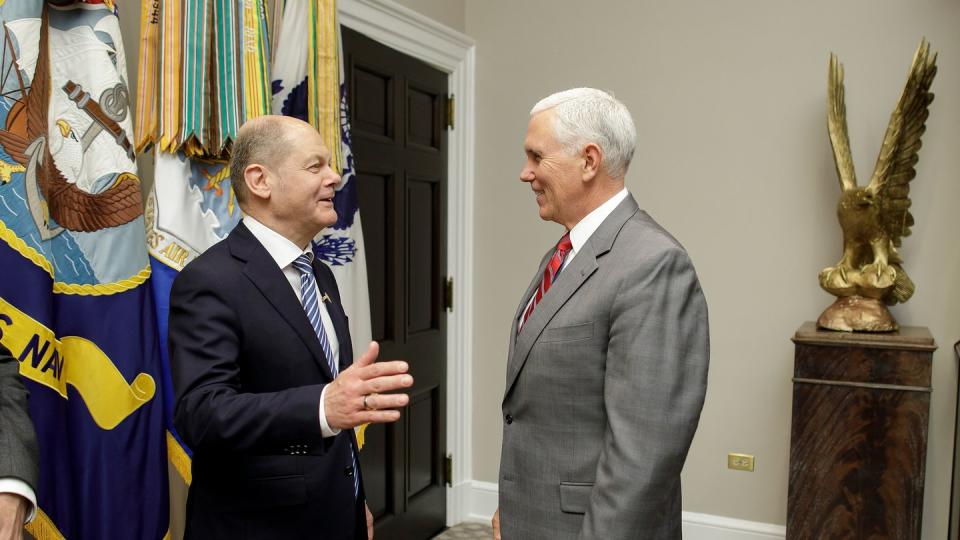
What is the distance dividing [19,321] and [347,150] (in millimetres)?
1190

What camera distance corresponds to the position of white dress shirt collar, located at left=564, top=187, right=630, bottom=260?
154 cm

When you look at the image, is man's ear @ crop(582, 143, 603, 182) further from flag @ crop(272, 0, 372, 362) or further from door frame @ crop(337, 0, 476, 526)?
door frame @ crop(337, 0, 476, 526)

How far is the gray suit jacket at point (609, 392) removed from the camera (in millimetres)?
1348

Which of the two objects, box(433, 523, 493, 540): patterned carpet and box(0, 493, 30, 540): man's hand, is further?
box(433, 523, 493, 540): patterned carpet

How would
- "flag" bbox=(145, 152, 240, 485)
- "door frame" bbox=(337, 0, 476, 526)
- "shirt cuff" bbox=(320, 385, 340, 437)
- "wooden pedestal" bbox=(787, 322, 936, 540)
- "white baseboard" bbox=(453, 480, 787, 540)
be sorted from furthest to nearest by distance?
"door frame" bbox=(337, 0, 476, 526)
"white baseboard" bbox=(453, 480, 787, 540)
"wooden pedestal" bbox=(787, 322, 936, 540)
"flag" bbox=(145, 152, 240, 485)
"shirt cuff" bbox=(320, 385, 340, 437)

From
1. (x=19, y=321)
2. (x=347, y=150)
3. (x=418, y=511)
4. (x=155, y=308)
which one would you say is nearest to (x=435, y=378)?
(x=418, y=511)

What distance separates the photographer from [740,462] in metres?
3.32

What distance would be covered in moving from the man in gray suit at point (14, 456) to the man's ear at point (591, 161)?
1.02 meters

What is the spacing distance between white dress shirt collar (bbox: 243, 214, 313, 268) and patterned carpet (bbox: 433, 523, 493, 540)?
7.73 ft

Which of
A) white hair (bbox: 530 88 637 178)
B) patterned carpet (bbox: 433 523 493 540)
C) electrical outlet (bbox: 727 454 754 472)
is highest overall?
white hair (bbox: 530 88 637 178)

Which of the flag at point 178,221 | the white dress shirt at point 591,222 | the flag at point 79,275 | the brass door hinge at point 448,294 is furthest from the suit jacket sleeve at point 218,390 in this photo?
the brass door hinge at point 448,294

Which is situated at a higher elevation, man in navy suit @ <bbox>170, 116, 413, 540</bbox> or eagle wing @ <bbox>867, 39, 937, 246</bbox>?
eagle wing @ <bbox>867, 39, 937, 246</bbox>

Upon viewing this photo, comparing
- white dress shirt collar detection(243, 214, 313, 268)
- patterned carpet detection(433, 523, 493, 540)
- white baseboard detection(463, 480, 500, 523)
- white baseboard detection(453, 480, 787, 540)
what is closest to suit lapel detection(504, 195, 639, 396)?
white dress shirt collar detection(243, 214, 313, 268)

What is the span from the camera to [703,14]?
3311 mm
